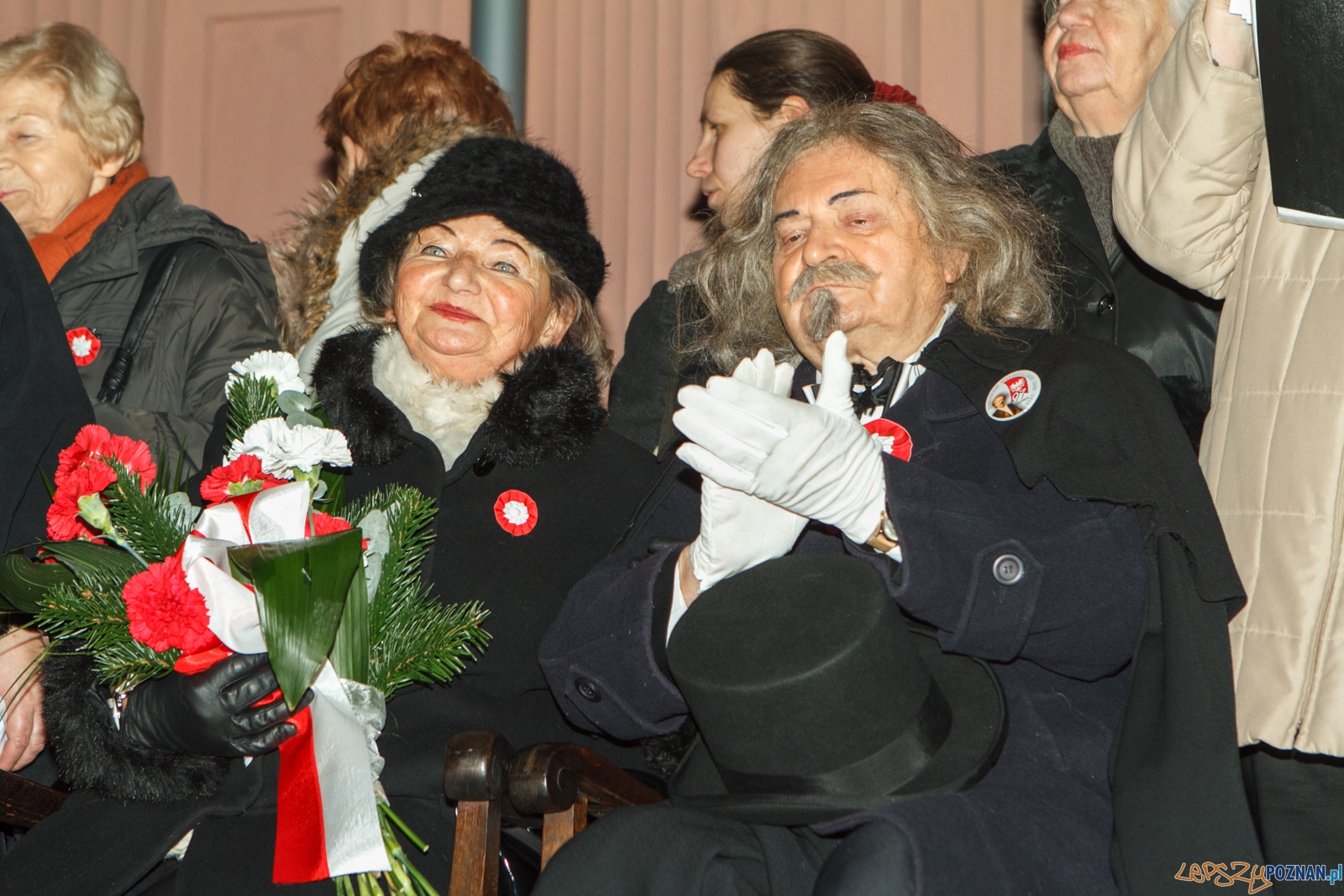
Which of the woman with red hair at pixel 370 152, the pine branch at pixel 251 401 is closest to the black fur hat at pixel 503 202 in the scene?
the woman with red hair at pixel 370 152

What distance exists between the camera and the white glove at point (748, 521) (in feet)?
6.45

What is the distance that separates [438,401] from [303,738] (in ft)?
2.85

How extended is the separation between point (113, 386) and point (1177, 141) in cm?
243

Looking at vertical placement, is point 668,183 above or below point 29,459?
above

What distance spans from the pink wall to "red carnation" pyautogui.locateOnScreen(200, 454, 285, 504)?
2452mm

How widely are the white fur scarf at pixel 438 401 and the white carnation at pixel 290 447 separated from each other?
52 cm

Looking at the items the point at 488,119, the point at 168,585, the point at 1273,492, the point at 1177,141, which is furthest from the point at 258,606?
the point at 488,119

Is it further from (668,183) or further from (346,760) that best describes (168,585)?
(668,183)

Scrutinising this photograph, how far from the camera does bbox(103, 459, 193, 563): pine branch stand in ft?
6.77

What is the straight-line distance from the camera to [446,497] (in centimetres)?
261

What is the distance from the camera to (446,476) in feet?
8.59

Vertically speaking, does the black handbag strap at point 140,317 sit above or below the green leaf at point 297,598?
above

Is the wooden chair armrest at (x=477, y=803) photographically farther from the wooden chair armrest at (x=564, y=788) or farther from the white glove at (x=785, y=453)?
the white glove at (x=785, y=453)

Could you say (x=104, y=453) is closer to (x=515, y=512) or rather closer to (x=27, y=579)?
(x=27, y=579)
